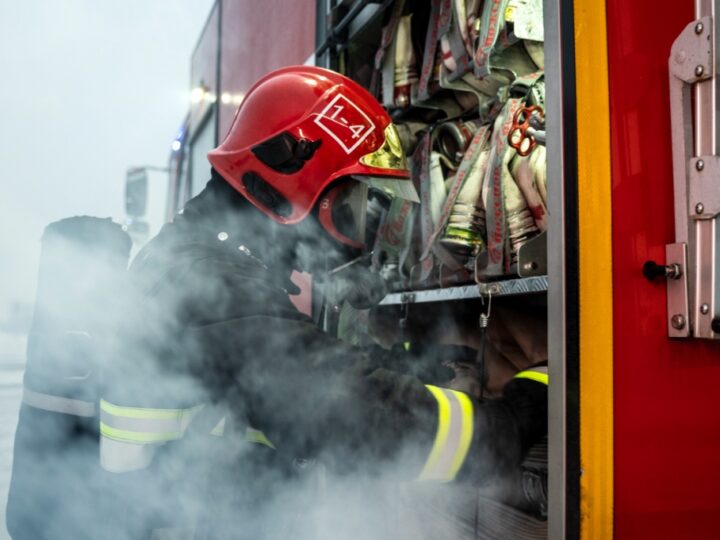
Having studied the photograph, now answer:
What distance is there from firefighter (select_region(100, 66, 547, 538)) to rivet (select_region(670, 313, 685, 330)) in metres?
0.40

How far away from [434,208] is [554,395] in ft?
3.74

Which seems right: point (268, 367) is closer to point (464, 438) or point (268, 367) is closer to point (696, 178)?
point (464, 438)

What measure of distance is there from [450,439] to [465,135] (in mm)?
1223

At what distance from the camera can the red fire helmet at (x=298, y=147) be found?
5.32 ft

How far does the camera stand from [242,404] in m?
1.28

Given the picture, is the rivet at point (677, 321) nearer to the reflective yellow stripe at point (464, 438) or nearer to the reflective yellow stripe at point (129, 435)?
the reflective yellow stripe at point (464, 438)

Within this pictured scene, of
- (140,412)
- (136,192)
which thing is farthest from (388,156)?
(140,412)

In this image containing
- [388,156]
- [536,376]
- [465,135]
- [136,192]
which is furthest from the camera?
[465,135]

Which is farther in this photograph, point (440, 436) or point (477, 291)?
point (477, 291)

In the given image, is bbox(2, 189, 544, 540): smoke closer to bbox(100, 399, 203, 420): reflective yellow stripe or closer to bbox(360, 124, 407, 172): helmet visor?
bbox(100, 399, 203, 420): reflective yellow stripe

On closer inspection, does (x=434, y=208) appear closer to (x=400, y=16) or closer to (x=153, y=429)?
(x=400, y=16)

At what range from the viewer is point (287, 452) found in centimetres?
125

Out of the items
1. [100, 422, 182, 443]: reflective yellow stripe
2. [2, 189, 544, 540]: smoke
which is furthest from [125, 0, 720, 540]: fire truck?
[100, 422, 182, 443]: reflective yellow stripe

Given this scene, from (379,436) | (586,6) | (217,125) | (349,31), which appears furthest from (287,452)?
(217,125)
